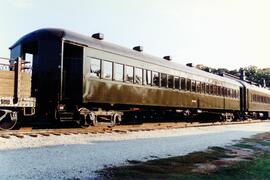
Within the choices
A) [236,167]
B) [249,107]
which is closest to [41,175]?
[236,167]

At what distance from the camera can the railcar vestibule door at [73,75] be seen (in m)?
12.7

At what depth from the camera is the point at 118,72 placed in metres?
14.5

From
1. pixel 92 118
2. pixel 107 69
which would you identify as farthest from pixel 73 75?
pixel 92 118

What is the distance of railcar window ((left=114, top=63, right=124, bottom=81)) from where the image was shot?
46.9 ft

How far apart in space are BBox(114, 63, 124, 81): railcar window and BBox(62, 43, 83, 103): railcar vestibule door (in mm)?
1921

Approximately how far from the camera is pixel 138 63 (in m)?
15.9

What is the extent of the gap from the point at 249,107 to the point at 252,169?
25.7 m

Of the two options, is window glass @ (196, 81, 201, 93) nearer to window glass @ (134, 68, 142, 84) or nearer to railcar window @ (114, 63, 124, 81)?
window glass @ (134, 68, 142, 84)

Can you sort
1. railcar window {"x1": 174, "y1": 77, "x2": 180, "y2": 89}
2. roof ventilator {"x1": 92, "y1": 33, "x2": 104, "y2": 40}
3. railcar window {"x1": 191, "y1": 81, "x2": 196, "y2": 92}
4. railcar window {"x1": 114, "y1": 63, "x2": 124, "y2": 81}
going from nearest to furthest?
1. railcar window {"x1": 114, "y1": 63, "x2": 124, "y2": 81}
2. roof ventilator {"x1": 92, "y1": 33, "x2": 104, "y2": 40}
3. railcar window {"x1": 174, "y1": 77, "x2": 180, "y2": 89}
4. railcar window {"x1": 191, "y1": 81, "x2": 196, "y2": 92}

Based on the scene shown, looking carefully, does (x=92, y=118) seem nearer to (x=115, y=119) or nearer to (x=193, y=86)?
(x=115, y=119)

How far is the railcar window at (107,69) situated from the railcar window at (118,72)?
33 centimetres

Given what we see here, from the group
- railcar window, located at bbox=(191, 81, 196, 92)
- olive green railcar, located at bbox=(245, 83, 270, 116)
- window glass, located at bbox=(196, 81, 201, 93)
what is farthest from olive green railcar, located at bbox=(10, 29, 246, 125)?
olive green railcar, located at bbox=(245, 83, 270, 116)

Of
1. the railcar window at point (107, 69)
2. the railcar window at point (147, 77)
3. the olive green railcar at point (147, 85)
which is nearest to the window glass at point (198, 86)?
the olive green railcar at point (147, 85)

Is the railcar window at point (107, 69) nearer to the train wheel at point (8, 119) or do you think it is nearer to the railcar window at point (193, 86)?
the train wheel at point (8, 119)
